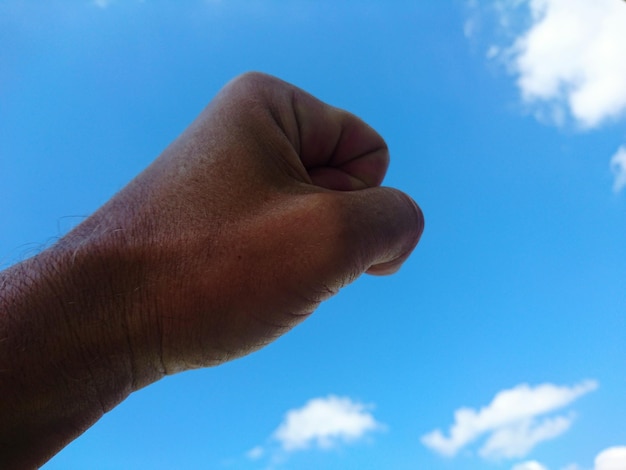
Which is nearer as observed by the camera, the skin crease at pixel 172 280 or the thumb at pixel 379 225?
the skin crease at pixel 172 280

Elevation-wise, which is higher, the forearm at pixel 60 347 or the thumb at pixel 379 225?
the thumb at pixel 379 225

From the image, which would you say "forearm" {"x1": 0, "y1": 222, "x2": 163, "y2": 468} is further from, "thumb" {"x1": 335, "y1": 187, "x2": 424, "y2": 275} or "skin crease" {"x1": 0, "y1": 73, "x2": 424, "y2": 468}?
"thumb" {"x1": 335, "y1": 187, "x2": 424, "y2": 275}

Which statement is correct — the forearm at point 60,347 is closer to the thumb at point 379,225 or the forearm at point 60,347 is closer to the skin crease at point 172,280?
the skin crease at point 172,280

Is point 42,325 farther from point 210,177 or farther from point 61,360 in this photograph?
point 210,177

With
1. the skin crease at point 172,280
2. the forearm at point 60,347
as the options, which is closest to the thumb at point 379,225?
the skin crease at point 172,280

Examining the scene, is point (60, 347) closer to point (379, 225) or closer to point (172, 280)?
point (172, 280)

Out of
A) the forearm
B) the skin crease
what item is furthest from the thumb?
the forearm

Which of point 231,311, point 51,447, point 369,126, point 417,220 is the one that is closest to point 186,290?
point 231,311
